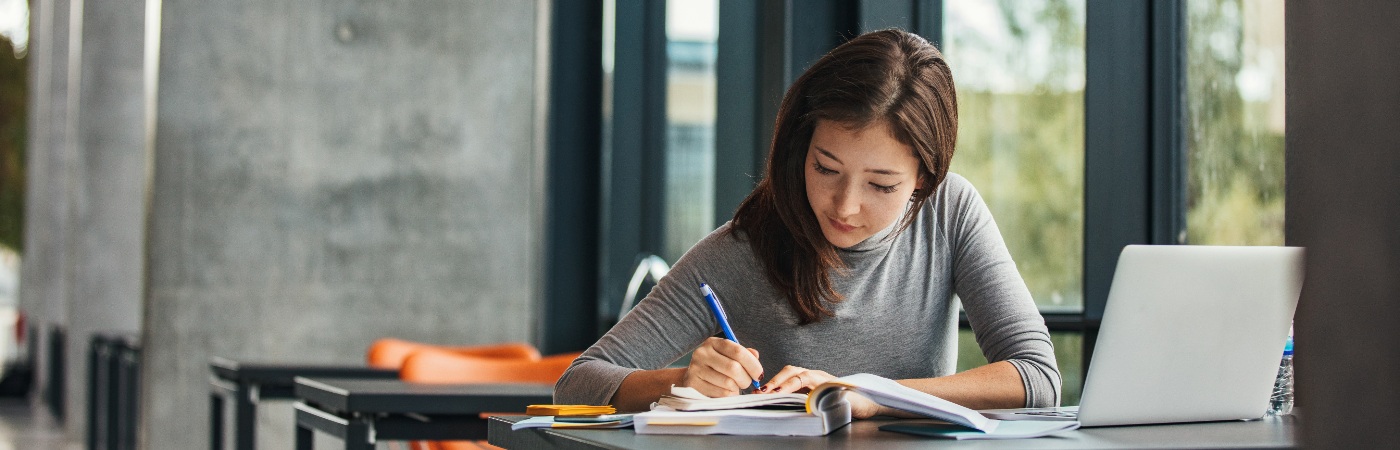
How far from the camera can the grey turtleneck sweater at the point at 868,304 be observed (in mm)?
1858

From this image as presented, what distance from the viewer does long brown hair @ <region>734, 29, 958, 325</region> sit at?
1739mm

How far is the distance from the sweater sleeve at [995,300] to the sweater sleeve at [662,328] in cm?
34

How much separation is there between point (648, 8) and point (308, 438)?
93.9 inches

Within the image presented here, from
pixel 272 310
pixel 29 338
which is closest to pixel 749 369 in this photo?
pixel 272 310

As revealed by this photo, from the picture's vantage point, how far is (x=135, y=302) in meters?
8.39

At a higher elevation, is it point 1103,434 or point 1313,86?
point 1313,86

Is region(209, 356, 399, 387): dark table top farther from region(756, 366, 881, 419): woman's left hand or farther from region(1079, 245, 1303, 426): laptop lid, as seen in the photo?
region(1079, 245, 1303, 426): laptop lid

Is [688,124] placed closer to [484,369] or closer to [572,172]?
[572,172]

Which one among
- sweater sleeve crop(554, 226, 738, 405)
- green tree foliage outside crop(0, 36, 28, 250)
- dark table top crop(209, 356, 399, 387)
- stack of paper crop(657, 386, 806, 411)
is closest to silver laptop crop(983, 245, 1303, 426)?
stack of paper crop(657, 386, 806, 411)

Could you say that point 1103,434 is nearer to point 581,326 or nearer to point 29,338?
point 581,326

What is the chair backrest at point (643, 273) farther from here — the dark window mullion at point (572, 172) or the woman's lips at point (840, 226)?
the woman's lips at point (840, 226)

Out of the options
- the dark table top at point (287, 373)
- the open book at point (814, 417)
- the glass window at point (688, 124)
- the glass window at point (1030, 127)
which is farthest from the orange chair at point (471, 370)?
the open book at point (814, 417)

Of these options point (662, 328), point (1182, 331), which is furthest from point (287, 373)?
point (1182, 331)

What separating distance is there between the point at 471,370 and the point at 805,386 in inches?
75.3
